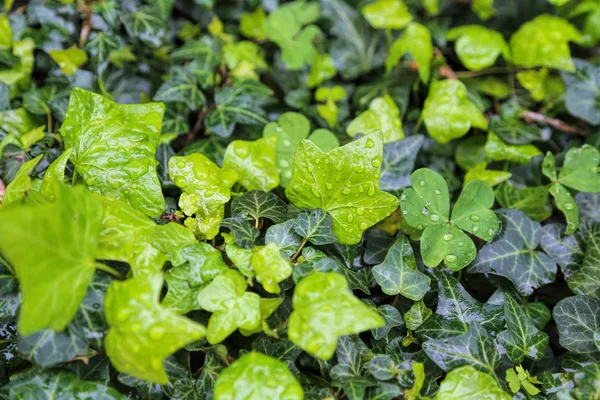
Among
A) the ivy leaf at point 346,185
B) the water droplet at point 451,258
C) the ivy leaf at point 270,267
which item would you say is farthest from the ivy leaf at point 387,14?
the ivy leaf at point 270,267

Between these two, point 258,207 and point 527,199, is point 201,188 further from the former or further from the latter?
point 527,199

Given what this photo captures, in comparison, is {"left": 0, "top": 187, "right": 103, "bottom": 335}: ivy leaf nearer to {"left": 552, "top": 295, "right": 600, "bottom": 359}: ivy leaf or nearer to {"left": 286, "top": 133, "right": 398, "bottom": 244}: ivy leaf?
{"left": 286, "top": 133, "right": 398, "bottom": 244}: ivy leaf

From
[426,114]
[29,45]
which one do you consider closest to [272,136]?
[426,114]

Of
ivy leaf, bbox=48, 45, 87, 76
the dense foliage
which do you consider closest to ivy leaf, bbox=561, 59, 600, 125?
the dense foliage

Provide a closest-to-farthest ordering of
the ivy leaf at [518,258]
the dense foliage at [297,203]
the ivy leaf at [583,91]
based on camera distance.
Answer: the dense foliage at [297,203]
the ivy leaf at [518,258]
the ivy leaf at [583,91]

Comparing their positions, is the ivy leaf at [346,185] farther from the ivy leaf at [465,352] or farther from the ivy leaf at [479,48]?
the ivy leaf at [479,48]

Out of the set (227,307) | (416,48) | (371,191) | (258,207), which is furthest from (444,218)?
(416,48)

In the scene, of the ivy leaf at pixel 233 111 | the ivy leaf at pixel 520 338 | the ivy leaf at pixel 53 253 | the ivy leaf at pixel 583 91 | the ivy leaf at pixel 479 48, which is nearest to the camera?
the ivy leaf at pixel 53 253
